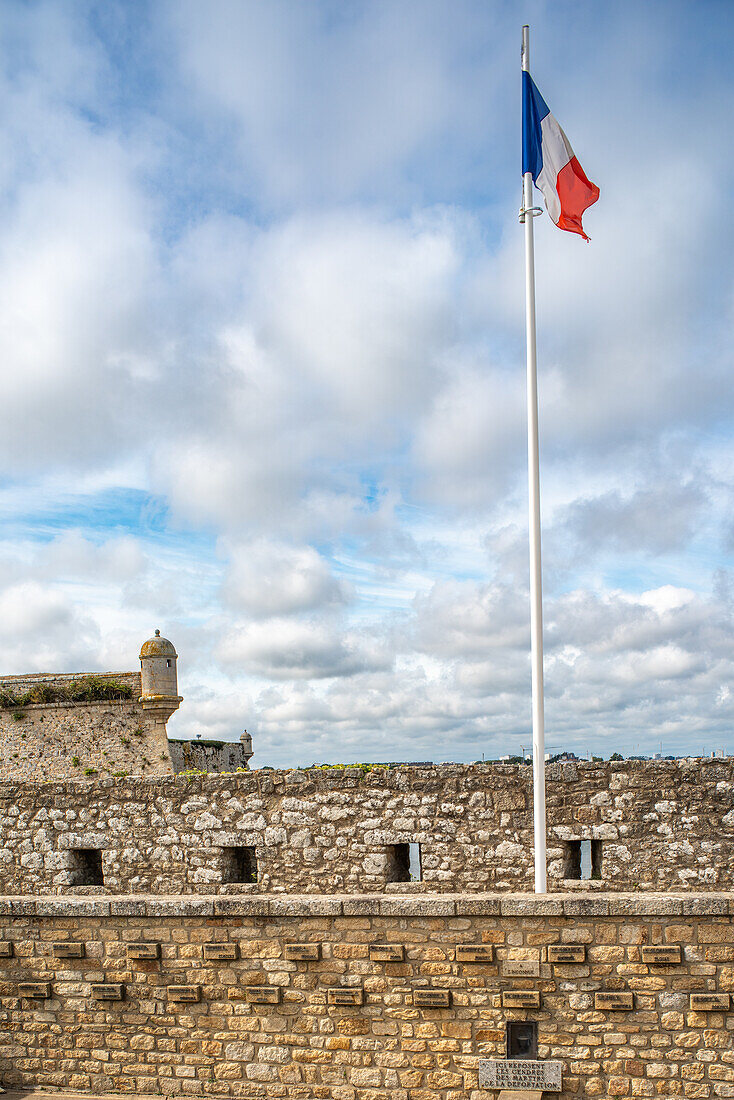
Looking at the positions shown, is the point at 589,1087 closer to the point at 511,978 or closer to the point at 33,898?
the point at 511,978

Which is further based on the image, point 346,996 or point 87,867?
point 87,867

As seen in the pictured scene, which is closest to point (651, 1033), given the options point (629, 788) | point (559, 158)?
point (629, 788)

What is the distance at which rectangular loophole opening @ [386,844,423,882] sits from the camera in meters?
7.52

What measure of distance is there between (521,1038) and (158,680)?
48.3 feet

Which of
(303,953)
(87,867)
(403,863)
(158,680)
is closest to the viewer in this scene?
(303,953)

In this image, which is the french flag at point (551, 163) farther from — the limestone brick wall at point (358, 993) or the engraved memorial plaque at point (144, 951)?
the engraved memorial plaque at point (144, 951)

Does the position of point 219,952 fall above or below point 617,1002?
above

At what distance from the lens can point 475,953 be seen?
5570mm

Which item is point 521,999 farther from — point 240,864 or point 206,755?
point 206,755

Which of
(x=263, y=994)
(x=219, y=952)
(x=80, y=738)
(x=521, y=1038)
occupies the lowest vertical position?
(x=521, y=1038)

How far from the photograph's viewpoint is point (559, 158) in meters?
7.48

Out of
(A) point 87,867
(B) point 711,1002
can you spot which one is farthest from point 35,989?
(B) point 711,1002

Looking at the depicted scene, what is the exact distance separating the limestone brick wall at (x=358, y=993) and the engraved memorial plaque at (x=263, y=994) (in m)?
0.01

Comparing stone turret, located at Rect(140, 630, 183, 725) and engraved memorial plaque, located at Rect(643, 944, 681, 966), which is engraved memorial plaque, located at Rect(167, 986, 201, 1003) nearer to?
engraved memorial plaque, located at Rect(643, 944, 681, 966)
